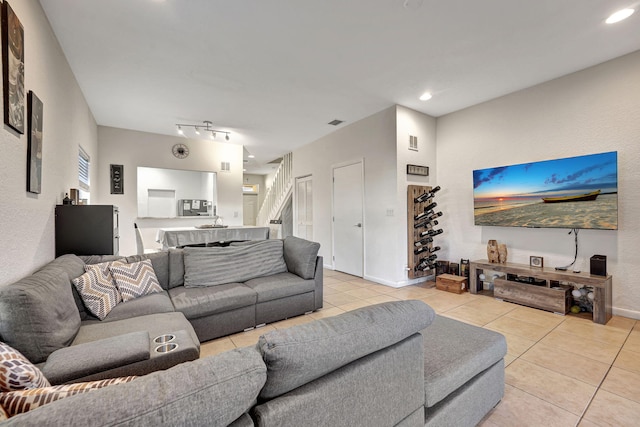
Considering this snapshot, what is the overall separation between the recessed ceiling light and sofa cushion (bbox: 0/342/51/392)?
4321 millimetres

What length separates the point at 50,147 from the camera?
7.94 ft

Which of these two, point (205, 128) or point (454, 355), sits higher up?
point (205, 128)

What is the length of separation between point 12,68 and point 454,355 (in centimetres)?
301

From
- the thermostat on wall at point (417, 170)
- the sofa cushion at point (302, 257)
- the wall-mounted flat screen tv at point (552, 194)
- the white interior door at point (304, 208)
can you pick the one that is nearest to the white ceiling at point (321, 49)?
the thermostat on wall at point (417, 170)

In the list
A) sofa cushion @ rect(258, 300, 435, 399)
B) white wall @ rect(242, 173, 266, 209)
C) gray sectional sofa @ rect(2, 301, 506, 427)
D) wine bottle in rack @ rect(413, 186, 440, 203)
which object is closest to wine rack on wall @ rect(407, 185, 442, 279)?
wine bottle in rack @ rect(413, 186, 440, 203)

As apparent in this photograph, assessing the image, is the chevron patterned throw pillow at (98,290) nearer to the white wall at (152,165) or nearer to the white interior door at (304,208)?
the white wall at (152,165)

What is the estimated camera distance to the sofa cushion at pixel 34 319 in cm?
133

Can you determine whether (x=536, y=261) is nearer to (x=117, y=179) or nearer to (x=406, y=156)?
(x=406, y=156)

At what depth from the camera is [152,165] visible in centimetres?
541

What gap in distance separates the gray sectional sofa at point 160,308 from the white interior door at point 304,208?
272 centimetres

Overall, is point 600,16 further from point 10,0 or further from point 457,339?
point 10,0

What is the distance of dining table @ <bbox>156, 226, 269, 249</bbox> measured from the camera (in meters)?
4.28

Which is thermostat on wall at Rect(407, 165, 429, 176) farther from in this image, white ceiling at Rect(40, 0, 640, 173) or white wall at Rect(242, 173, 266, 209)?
white wall at Rect(242, 173, 266, 209)

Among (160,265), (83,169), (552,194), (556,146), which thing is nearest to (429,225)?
(552,194)
